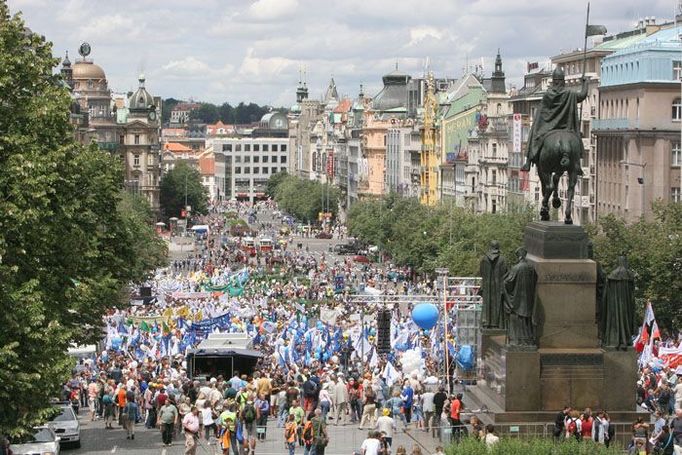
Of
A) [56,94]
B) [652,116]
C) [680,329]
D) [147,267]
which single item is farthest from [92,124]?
[56,94]

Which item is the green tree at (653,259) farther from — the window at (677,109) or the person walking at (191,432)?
the window at (677,109)

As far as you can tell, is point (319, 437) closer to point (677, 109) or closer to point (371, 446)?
point (371, 446)

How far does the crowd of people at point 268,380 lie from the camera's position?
3591 centimetres

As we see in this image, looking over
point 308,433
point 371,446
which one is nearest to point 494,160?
point 308,433

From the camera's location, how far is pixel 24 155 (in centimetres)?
3347

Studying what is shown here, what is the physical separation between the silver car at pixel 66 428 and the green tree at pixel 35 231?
→ 1989 millimetres

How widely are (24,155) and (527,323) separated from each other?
986 cm

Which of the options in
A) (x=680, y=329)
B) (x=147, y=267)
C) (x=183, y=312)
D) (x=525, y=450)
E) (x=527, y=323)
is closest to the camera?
(x=525, y=450)

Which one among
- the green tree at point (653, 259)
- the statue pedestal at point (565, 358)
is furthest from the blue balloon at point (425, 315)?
the statue pedestal at point (565, 358)

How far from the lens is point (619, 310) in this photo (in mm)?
30031

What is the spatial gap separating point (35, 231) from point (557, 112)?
9523 mm

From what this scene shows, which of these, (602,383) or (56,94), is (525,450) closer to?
(602,383)

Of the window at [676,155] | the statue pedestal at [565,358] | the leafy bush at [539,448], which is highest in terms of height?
the window at [676,155]

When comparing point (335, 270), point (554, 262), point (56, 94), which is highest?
point (56, 94)
